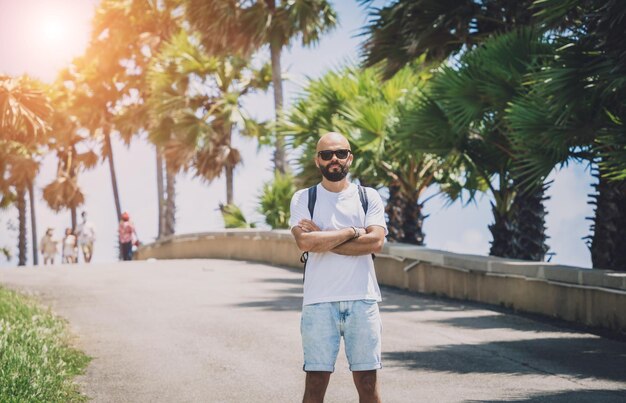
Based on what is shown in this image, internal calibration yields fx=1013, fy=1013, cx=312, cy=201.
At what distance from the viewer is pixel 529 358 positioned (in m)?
10.3

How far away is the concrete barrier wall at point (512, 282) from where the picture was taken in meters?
12.6

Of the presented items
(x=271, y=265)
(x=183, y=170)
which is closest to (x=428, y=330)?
(x=271, y=265)

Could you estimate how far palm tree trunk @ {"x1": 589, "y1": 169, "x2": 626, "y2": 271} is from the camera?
15180mm

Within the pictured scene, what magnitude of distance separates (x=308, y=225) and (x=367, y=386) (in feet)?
3.16

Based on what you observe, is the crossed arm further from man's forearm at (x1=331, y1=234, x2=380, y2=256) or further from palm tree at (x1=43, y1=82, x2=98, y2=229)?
palm tree at (x1=43, y1=82, x2=98, y2=229)

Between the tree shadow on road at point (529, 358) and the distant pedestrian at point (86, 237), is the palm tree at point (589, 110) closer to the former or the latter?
the tree shadow on road at point (529, 358)

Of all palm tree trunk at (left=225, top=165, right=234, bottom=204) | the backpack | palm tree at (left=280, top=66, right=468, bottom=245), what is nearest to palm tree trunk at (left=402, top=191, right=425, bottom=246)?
palm tree at (left=280, top=66, right=468, bottom=245)

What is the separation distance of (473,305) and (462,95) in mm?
3699

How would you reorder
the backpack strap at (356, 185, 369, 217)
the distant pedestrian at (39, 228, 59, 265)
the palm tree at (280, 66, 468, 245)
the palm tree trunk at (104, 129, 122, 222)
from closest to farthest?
the backpack strap at (356, 185, 369, 217) < the palm tree at (280, 66, 468, 245) < the distant pedestrian at (39, 228, 59, 265) < the palm tree trunk at (104, 129, 122, 222)

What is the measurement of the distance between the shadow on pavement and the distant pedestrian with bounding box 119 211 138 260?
78.4 ft

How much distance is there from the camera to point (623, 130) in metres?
12.3

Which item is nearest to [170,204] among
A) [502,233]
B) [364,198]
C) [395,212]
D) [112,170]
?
[112,170]

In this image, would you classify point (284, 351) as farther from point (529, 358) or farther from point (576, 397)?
point (576, 397)

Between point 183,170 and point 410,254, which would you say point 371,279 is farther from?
point 183,170
